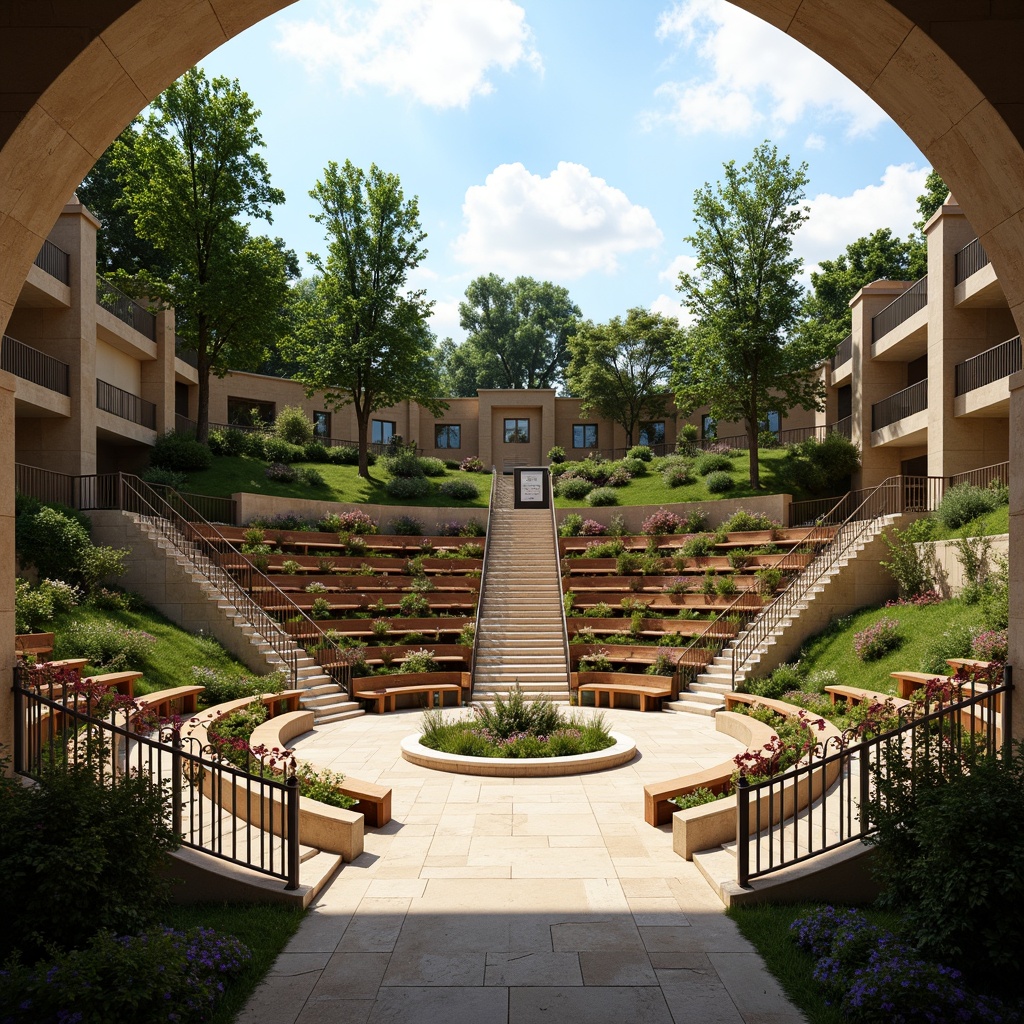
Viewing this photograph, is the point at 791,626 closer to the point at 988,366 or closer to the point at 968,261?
the point at 988,366

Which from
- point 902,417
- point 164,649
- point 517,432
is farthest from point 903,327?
point 164,649

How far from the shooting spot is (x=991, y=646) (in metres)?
12.1

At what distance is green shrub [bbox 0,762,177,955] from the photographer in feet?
16.0

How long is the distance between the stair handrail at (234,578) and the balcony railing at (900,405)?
20028mm

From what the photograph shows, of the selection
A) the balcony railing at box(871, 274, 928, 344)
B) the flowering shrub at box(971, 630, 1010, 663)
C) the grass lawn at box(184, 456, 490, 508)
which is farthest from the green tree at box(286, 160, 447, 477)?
the flowering shrub at box(971, 630, 1010, 663)

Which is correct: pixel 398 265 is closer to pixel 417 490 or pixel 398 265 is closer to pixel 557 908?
pixel 417 490

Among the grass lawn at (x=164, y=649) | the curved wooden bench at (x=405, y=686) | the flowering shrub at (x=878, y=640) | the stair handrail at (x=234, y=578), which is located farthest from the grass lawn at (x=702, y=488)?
the grass lawn at (x=164, y=649)

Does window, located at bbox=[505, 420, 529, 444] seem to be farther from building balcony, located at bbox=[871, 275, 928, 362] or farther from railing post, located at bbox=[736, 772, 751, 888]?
railing post, located at bbox=[736, 772, 751, 888]

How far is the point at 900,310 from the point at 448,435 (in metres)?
26.9

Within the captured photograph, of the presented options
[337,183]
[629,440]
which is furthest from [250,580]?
[629,440]

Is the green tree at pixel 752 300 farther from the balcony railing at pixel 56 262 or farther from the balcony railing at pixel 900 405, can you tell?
the balcony railing at pixel 56 262

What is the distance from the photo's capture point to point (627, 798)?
10.1 meters

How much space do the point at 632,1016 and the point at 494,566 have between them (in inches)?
773

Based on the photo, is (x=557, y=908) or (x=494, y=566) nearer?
(x=557, y=908)
